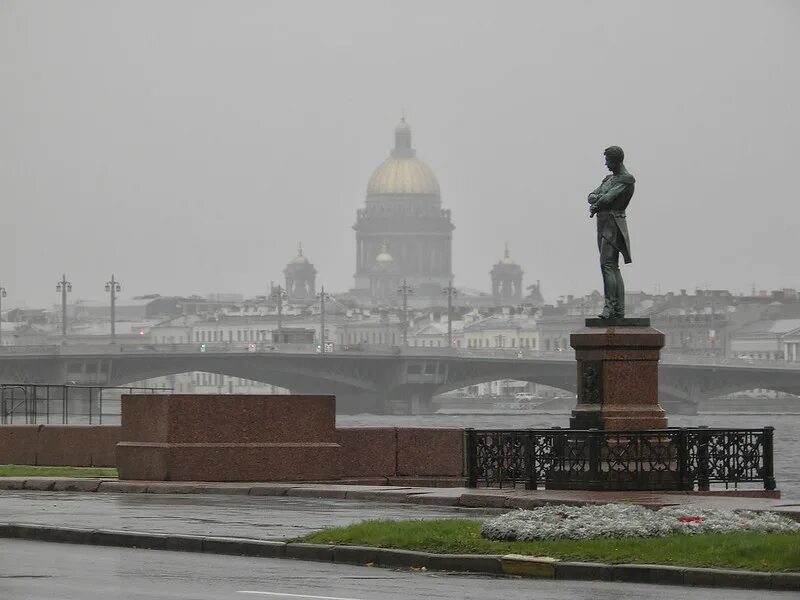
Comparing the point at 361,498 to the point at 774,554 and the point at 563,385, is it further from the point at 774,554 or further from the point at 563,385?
the point at 563,385

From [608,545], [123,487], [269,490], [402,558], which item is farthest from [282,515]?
[608,545]

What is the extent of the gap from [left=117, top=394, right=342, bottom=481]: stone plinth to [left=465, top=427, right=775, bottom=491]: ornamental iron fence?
2.01 meters

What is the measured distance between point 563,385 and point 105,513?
377 feet

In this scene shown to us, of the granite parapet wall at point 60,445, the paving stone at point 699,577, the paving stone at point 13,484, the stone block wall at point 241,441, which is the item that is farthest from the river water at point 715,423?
the paving stone at point 699,577

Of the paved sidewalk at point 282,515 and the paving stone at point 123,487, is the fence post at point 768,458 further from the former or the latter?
the paving stone at point 123,487

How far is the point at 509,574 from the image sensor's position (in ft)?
45.9

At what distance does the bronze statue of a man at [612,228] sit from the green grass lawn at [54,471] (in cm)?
534

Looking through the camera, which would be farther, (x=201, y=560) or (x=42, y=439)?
(x=42, y=439)

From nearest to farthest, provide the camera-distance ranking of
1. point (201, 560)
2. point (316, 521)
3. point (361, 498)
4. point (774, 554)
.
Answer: point (774, 554) < point (201, 560) < point (316, 521) < point (361, 498)

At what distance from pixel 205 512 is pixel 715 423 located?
103m

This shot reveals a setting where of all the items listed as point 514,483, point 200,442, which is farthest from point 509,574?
point 200,442

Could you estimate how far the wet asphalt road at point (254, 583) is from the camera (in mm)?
12703

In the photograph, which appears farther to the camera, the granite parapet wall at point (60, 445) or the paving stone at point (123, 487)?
the granite parapet wall at point (60, 445)

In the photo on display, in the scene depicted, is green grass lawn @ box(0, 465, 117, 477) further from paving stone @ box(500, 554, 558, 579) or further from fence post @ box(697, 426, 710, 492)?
paving stone @ box(500, 554, 558, 579)
